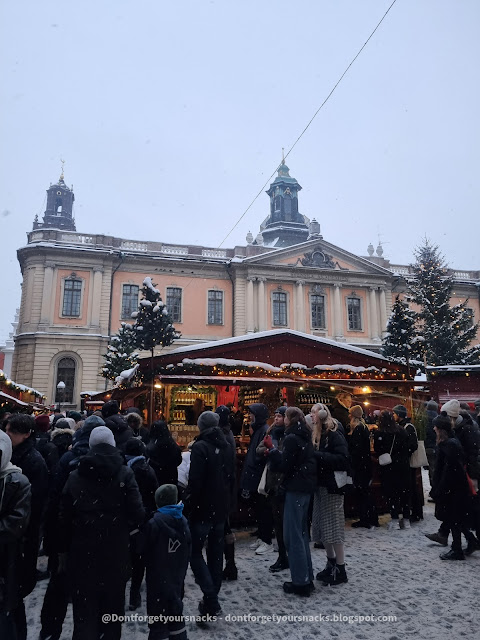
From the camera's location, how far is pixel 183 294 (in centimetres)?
2861

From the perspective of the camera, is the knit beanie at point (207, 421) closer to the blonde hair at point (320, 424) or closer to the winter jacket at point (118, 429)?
the winter jacket at point (118, 429)

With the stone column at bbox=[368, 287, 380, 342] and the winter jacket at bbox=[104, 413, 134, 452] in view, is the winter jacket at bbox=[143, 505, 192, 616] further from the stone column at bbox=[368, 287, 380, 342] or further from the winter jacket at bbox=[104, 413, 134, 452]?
the stone column at bbox=[368, 287, 380, 342]

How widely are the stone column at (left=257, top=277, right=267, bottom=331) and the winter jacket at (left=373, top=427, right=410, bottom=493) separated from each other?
67.8ft

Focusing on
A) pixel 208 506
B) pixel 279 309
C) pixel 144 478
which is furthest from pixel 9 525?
pixel 279 309

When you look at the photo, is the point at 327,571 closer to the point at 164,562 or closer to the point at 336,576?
the point at 336,576

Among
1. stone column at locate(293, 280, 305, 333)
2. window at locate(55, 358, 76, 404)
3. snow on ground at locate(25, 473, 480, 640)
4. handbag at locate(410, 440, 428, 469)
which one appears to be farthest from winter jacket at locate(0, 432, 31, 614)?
stone column at locate(293, 280, 305, 333)

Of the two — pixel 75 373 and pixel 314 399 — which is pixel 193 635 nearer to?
pixel 314 399

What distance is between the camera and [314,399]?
1293 cm

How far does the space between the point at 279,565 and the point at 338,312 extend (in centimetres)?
2513

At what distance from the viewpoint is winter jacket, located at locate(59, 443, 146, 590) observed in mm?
3020

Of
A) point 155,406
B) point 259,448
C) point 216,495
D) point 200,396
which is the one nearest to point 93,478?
point 216,495

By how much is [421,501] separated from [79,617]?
6492mm

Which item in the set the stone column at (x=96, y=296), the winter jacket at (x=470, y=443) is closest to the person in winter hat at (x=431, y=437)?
the winter jacket at (x=470, y=443)

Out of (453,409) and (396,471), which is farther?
(396,471)
